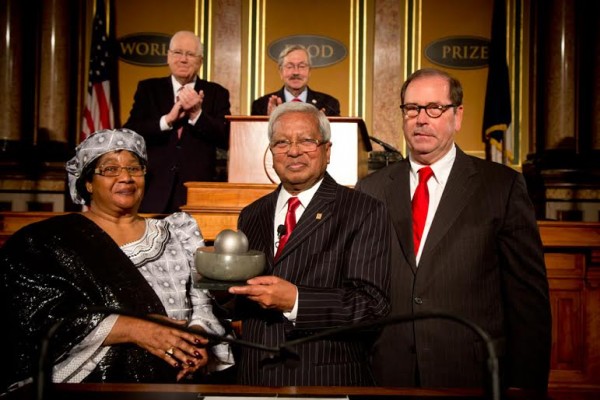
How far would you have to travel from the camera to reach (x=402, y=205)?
7.20 ft

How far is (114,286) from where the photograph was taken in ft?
6.61

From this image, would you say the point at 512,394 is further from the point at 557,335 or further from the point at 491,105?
the point at 491,105

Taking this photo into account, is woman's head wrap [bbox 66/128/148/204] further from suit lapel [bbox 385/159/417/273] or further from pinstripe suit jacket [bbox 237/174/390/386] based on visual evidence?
suit lapel [bbox 385/159/417/273]

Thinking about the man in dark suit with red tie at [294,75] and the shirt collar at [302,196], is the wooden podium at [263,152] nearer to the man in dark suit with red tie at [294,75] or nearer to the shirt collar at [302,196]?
the man in dark suit with red tie at [294,75]

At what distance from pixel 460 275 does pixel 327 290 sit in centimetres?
55

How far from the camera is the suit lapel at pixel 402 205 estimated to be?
6.94ft

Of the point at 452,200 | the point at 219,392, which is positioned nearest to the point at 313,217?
the point at 452,200

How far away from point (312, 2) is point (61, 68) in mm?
2986

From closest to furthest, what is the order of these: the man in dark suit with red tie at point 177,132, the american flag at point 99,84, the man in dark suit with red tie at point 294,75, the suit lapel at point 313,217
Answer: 1. the suit lapel at point 313,217
2. the man in dark suit with red tie at point 177,132
3. the man in dark suit with red tie at point 294,75
4. the american flag at point 99,84

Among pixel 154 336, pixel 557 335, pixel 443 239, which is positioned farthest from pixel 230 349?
pixel 557 335

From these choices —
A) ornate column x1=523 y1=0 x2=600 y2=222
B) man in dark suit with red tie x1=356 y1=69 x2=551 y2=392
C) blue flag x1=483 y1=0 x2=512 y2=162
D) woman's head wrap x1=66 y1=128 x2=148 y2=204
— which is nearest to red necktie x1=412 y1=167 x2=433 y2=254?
man in dark suit with red tie x1=356 y1=69 x2=551 y2=392

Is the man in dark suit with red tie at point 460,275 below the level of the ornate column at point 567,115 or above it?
below

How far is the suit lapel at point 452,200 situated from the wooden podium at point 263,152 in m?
1.16

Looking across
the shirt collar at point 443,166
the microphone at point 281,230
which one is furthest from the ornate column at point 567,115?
the microphone at point 281,230
